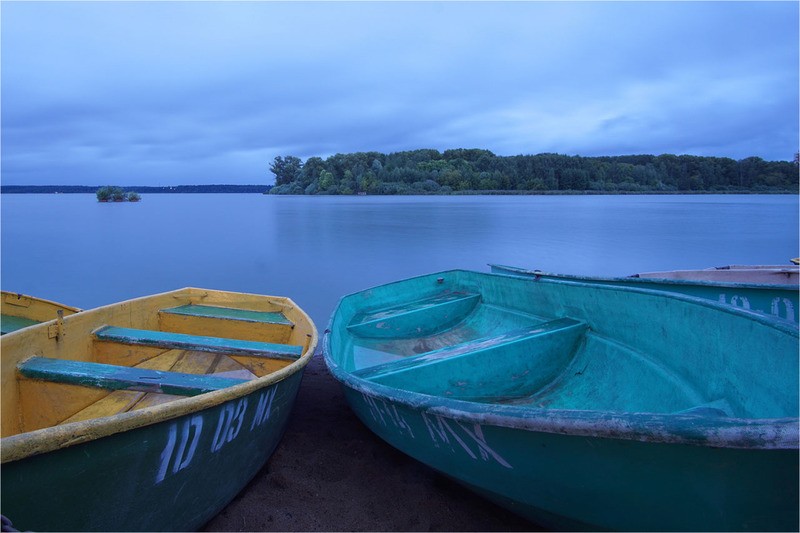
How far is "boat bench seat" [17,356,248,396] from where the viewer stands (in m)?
2.52

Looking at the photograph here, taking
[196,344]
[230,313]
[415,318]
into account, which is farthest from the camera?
[415,318]

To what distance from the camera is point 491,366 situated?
134 inches

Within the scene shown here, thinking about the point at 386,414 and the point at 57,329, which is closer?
the point at 386,414

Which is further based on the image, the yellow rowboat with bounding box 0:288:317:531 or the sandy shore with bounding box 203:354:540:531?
the sandy shore with bounding box 203:354:540:531

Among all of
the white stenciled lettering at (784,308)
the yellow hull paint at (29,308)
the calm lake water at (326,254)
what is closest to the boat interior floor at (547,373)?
the white stenciled lettering at (784,308)

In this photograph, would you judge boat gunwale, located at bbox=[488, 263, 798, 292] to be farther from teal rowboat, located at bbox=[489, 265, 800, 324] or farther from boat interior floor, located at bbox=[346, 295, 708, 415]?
boat interior floor, located at bbox=[346, 295, 708, 415]

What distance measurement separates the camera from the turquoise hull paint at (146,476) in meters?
1.65

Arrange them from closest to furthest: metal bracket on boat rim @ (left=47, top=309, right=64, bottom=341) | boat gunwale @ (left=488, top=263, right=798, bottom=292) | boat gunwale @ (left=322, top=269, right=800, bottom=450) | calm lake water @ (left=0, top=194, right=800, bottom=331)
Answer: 1. boat gunwale @ (left=322, top=269, right=800, bottom=450)
2. metal bracket on boat rim @ (left=47, top=309, right=64, bottom=341)
3. boat gunwale @ (left=488, top=263, right=798, bottom=292)
4. calm lake water @ (left=0, top=194, right=800, bottom=331)

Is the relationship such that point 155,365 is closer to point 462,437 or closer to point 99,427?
point 99,427

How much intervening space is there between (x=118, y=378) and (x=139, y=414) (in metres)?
0.88

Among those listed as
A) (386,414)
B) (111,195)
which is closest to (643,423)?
(386,414)

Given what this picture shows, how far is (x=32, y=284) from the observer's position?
1068 centimetres

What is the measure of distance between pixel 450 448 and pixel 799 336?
1.57 metres

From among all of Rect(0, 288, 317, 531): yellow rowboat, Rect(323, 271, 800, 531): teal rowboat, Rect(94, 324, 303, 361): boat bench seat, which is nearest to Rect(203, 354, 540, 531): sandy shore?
Rect(0, 288, 317, 531): yellow rowboat
